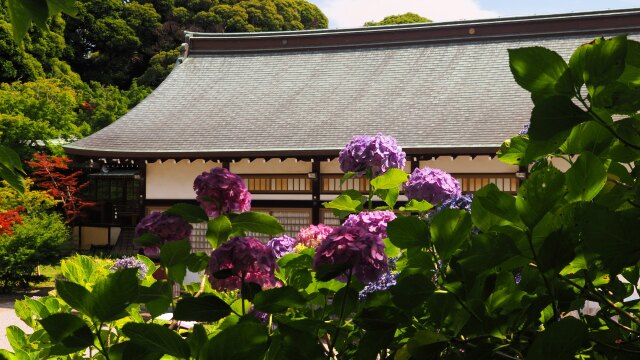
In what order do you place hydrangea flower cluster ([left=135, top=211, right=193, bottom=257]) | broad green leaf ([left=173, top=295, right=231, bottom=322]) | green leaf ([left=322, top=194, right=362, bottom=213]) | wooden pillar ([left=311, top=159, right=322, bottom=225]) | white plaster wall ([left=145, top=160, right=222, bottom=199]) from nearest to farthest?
broad green leaf ([left=173, top=295, right=231, bottom=322]) → hydrangea flower cluster ([left=135, top=211, right=193, bottom=257]) → green leaf ([left=322, top=194, right=362, bottom=213]) → wooden pillar ([left=311, top=159, right=322, bottom=225]) → white plaster wall ([left=145, top=160, right=222, bottom=199])

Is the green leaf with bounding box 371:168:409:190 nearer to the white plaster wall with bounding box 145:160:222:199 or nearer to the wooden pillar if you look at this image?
the wooden pillar

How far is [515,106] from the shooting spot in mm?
12141

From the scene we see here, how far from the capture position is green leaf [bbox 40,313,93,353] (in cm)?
80

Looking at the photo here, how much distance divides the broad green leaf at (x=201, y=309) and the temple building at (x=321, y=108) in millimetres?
9759

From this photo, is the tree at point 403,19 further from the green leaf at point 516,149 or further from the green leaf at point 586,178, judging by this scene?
the green leaf at point 586,178

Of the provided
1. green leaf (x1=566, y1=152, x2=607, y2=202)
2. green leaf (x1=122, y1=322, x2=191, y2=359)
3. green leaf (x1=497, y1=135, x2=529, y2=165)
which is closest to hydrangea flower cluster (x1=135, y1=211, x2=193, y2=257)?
green leaf (x1=122, y1=322, x2=191, y2=359)

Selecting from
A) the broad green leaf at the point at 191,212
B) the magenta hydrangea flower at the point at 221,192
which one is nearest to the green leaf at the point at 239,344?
the broad green leaf at the point at 191,212

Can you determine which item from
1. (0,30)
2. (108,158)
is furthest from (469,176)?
(0,30)

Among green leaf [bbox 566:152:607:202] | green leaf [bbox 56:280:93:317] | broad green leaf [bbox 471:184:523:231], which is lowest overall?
green leaf [bbox 56:280:93:317]

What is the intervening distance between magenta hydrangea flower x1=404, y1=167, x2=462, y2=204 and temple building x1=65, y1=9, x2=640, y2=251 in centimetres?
879

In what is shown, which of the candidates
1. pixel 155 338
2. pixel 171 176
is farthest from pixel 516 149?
pixel 171 176

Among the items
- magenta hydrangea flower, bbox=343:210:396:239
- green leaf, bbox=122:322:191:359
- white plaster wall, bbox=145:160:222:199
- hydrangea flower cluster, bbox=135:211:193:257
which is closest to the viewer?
green leaf, bbox=122:322:191:359

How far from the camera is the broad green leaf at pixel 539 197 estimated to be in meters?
0.71

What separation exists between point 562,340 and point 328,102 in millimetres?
12989
